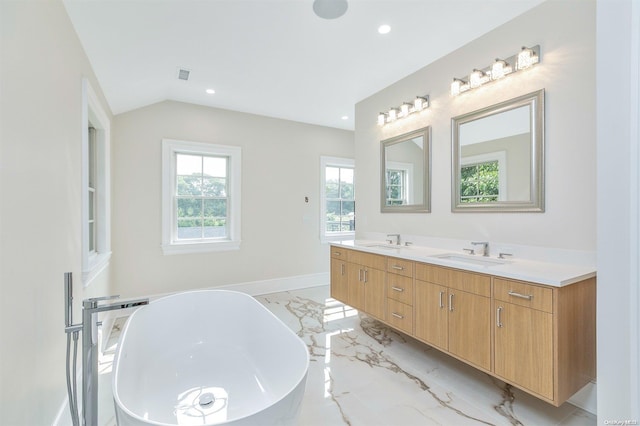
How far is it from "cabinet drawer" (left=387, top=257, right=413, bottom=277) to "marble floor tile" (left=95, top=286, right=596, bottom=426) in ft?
2.36

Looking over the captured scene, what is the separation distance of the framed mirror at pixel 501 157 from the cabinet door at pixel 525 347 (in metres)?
0.81

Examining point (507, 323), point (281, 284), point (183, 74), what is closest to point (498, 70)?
point (507, 323)

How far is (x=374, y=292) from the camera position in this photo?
2.84 metres

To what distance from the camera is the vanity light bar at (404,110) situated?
293 centimetres

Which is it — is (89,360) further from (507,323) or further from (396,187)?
(396,187)

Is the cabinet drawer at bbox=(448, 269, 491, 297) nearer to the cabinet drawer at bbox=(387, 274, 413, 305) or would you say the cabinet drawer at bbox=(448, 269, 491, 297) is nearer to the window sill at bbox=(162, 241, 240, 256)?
Answer: the cabinet drawer at bbox=(387, 274, 413, 305)

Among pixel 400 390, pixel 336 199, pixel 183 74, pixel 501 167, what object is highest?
pixel 183 74

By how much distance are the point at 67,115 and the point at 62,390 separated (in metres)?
1.63

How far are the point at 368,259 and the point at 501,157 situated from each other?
1.44 m

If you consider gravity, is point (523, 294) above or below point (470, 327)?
above

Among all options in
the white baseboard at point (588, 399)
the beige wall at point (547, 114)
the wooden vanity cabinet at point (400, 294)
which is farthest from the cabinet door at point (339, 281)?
the white baseboard at point (588, 399)

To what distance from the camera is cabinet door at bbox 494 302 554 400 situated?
5.23 feet

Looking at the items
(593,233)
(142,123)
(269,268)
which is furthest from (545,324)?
(142,123)

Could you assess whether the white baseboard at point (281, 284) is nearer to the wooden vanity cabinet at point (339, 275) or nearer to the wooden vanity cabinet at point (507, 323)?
the wooden vanity cabinet at point (339, 275)
